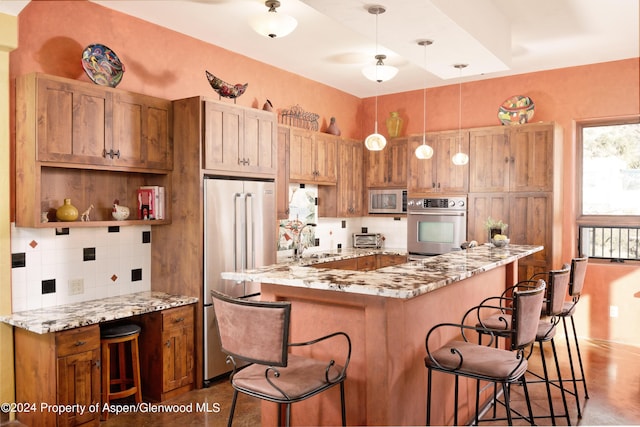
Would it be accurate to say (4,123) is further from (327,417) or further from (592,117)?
(592,117)

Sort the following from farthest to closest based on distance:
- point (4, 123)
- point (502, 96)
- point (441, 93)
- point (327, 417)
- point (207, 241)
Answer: point (441, 93) → point (502, 96) → point (207, 241) → point (4, 123) → point (327, 417)

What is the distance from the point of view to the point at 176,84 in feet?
15.1

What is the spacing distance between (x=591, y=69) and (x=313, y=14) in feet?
11.0

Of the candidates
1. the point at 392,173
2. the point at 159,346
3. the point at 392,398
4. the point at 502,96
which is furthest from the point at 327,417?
the point at 502,96

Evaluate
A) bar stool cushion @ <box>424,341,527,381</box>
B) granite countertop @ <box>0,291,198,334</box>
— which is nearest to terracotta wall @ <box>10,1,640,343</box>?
granite countertop @ <box>0,291,198,334</box>

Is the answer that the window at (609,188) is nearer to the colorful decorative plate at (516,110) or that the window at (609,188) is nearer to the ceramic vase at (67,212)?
the colorful decorative plate at (516,110)

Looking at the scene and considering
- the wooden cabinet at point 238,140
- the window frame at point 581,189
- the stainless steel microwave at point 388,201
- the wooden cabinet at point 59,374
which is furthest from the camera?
the stainless steel microwave at point 388,201

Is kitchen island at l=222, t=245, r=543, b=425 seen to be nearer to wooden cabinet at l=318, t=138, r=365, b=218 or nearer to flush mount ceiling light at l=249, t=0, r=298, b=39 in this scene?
flush mount ceiling light at l=249, t=0, r=298, b=39

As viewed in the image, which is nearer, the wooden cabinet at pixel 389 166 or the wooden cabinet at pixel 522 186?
the wooden cabinet at pixel 522 186

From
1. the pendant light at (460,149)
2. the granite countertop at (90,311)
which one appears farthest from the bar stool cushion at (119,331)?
the pendant light at (460,149)

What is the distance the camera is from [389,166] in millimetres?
6672

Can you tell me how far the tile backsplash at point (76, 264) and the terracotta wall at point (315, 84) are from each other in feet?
3.91

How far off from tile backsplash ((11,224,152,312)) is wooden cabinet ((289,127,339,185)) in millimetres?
1894

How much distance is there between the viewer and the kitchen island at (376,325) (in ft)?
8.24
